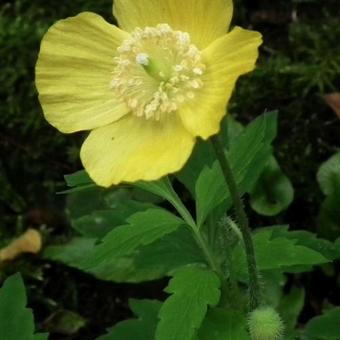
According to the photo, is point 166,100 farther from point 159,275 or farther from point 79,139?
point 79,139

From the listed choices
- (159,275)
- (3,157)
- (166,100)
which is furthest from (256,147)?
(3,157)

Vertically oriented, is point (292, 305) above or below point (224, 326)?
below

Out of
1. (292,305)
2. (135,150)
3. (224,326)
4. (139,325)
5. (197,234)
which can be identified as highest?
(135,150)

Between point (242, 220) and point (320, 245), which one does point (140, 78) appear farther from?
point (320, 245)

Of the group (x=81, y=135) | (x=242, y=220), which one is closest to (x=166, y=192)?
(x=242, y=220)

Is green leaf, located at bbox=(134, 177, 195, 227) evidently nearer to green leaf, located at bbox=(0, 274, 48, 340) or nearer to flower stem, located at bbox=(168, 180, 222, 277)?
flower stem, located at bbox=(168, 180, 222, 277)

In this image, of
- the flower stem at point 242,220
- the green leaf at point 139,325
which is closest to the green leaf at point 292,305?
the green leaf at point 139,325

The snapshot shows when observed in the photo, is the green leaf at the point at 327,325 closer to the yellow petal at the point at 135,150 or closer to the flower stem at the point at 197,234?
the flower stem at the point at 197,234
